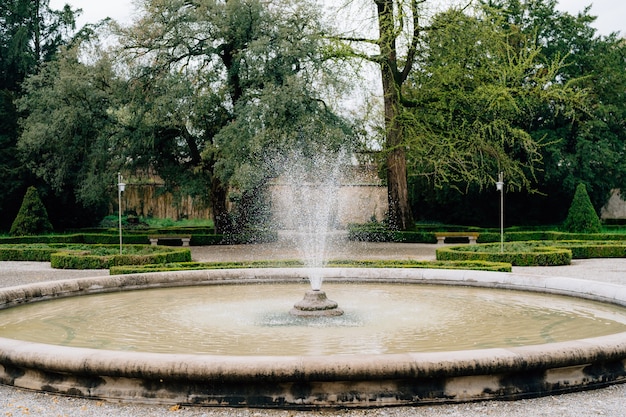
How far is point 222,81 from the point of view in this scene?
23547mm

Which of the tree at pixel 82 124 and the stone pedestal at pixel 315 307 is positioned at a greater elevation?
the tree at pixel 82 124

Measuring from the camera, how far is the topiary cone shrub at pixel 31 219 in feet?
82.0

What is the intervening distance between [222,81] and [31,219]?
29.6 feet

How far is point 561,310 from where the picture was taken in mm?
8625

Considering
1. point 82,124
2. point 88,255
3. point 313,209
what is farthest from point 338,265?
point 313,209

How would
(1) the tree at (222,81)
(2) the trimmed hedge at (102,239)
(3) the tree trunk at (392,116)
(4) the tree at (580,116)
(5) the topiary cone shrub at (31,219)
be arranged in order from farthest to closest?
1. (4) the tree at (580,116)
2. (5) the topiary cone shrub at (31,219)
3. (3) the tree trunk at (392,116)
4. (2) the trimmed hedge at (102,239)
5. (1) the tree at (222,81)

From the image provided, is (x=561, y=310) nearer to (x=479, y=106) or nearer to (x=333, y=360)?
(x=333, y=360)

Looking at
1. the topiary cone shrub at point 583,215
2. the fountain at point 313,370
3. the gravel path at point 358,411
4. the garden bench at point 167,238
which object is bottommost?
the gravel path at point 358,411

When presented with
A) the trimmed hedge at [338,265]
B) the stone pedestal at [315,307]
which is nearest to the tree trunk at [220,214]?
the trimmed hedge at [338,265]

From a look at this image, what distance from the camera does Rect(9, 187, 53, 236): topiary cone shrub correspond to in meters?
25.0

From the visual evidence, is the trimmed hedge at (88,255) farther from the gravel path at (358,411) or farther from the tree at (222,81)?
the gravel path at (358,411)

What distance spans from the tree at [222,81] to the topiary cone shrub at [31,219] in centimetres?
453

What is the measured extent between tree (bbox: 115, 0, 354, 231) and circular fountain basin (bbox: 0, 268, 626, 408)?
610 inches

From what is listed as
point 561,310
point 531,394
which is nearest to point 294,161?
point 561,310
